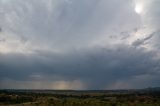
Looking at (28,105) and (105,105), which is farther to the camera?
(28,105)

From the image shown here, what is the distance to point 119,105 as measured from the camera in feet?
573

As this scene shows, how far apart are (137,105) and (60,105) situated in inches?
1972

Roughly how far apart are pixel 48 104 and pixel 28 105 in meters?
16.9

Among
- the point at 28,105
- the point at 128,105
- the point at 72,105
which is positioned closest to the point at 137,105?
the point at 128,105

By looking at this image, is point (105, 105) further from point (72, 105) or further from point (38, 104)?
point (38, 104)

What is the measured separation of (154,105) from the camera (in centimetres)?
17825

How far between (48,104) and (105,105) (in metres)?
36.1

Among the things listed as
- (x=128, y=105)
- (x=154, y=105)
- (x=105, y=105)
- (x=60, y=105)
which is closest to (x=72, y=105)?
(x=60, y=105)

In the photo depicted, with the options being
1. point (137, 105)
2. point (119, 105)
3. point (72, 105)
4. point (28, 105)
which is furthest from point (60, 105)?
point (137, 105)

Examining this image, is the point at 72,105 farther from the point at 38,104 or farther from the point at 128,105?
the point at 128,105

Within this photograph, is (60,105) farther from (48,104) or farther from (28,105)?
(28,105)

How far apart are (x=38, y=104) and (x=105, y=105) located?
1732 inches

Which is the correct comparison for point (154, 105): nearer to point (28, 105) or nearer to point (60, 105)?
point (60, 105)

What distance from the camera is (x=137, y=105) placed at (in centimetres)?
17938
